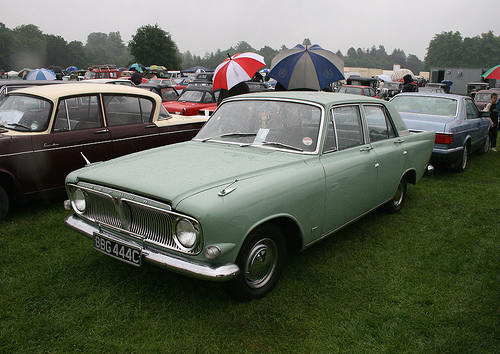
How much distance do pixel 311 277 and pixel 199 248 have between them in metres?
1.41

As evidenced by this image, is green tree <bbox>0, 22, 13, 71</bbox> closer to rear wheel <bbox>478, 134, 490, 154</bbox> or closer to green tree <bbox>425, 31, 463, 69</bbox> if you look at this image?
rear wheel <bbox>478, 134, 490, 154</bbox>

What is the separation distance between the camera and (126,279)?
340 cm

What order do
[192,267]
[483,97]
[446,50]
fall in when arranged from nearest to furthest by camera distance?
[192,267], [483,97], [446,50]

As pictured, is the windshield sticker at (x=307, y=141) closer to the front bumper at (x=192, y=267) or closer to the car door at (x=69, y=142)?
the front bumper at (x=192, y=267)

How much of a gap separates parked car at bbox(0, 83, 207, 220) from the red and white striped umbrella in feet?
6.49

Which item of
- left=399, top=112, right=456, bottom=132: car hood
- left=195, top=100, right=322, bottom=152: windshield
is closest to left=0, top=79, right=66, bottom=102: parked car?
left=195, top=100, right=322, bottom=152: windshield

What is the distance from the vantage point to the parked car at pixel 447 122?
23.3ft

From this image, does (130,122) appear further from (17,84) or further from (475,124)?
(475,124)

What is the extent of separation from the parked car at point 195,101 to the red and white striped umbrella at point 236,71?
3.78 meters

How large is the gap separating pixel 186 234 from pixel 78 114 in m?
3.39

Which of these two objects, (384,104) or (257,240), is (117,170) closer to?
(257,240)

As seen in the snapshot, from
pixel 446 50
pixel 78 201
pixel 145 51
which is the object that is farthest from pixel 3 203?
pixel 446 50

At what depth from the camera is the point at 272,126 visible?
3.72 meters

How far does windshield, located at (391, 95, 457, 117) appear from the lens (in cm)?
773
